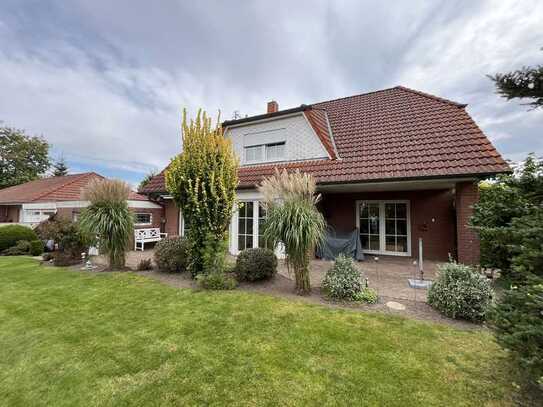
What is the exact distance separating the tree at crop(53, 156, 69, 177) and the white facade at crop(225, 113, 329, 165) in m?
37.2

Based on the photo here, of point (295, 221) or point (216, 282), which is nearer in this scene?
point (295, 221)

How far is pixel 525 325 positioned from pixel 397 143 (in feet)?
25.4

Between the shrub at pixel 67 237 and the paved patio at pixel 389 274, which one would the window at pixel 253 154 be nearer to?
the paved patio at pixel 389 274

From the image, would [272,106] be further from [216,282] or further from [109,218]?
[216,282]

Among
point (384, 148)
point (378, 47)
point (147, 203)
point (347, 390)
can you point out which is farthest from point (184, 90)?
point (347, 390)

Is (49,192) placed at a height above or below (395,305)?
above

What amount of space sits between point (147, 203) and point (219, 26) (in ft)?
31.1

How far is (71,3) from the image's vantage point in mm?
6242

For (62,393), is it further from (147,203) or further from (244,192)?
(147,203)

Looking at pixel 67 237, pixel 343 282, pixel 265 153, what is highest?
pixel 265 153

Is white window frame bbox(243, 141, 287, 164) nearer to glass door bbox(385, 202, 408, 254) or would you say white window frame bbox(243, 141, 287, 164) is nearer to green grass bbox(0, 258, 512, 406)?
glass door bbox(385, 202, 408, 254)

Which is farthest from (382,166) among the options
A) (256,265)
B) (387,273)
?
(256,265)

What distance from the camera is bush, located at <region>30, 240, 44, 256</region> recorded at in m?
12.1

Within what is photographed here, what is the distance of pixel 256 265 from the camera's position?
5.82m
